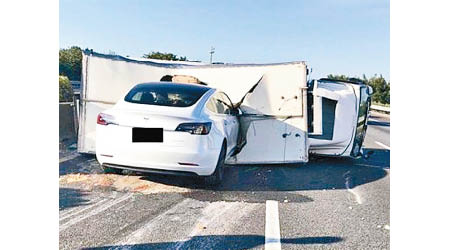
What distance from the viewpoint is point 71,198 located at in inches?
135

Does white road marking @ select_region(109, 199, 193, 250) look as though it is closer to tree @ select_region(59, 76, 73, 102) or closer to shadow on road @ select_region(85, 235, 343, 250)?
shadow on road @ select_region(85, 235, 343, 250)

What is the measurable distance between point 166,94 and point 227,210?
1.33m

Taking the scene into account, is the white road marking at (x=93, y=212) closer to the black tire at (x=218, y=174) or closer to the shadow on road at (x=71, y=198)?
the shadow on road at (x=71, y=198)

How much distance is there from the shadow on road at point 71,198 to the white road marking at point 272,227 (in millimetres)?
1518

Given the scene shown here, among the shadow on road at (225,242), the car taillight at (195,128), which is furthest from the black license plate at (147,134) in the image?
the shadow on road at (225,242)

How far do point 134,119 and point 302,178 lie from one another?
2121 mm

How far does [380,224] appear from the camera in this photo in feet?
9.92

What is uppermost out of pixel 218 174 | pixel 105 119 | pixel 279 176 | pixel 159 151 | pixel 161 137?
pixel 105 119

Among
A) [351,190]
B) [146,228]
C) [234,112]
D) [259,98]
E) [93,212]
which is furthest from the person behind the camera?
[259,98]

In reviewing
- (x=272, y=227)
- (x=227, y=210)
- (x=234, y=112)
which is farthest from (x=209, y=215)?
(x=234, y=112)

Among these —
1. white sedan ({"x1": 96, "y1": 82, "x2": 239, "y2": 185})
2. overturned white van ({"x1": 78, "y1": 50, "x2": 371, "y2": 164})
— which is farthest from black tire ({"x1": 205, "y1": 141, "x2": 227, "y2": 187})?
overturned white van ({"x1": 78, "y1": 50, "x2": 371, "y2": 164})

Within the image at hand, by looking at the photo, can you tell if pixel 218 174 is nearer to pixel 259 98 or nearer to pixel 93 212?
pixel 93 212
